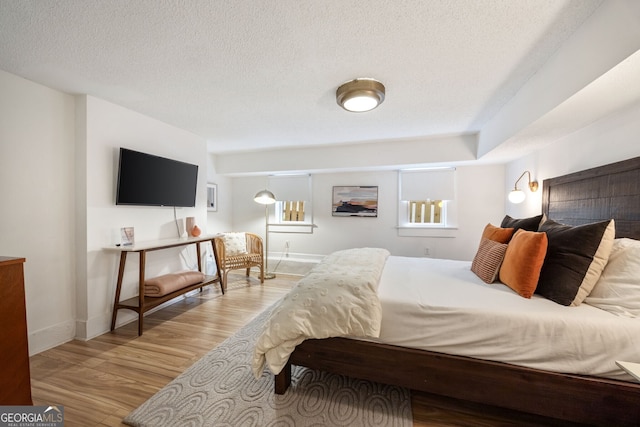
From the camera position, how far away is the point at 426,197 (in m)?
4.16

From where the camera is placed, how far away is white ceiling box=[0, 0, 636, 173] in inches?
52.2

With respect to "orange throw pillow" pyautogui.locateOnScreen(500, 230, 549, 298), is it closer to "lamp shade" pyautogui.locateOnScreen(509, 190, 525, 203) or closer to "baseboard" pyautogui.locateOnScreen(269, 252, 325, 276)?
"lamp shade" pyautogui.locateOnScreen(509, 190, 525, 203)

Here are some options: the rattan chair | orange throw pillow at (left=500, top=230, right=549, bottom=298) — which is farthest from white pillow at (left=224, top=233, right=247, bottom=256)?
orange throw pillow at (left=500, top=230, right=549, bottom=298)

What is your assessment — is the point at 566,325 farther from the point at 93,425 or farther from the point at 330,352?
the point at 93,425

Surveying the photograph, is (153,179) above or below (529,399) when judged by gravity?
above

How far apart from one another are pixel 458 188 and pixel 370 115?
87.7 inches

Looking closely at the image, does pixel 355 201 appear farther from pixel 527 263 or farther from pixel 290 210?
pixel 527 263

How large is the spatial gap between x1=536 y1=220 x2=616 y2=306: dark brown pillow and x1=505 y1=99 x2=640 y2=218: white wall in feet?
2.26

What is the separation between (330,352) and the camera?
5.14 feet

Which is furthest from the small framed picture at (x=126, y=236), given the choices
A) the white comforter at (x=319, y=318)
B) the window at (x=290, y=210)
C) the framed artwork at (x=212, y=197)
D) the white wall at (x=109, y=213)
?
the window at (x=290, y=210)

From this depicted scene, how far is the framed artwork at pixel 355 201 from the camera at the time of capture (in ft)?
14.6

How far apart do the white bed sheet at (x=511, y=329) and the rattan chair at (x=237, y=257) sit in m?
2.77

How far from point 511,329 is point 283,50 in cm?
215

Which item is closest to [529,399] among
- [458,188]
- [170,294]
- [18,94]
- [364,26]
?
[364,26]
